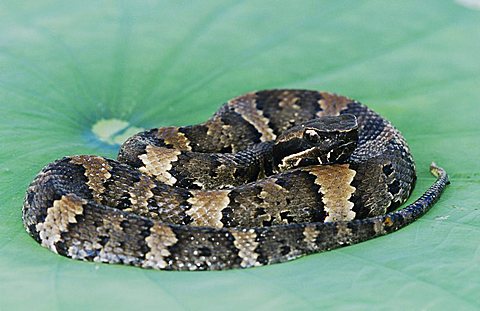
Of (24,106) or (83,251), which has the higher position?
(24,106)

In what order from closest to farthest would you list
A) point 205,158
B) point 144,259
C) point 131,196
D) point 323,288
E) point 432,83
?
point 323,288
point 144,259
point 131,196
point 205,158
point 432,83

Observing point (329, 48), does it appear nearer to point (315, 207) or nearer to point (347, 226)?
point (315, 207)

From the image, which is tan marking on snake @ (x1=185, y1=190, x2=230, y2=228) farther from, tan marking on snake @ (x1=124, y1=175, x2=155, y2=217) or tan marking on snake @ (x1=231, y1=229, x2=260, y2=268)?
tan marking on snake @ (x1=231, y1=229, x2=260, y2=268)

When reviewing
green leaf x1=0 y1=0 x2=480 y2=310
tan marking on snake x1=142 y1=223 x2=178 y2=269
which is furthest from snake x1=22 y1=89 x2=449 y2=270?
green leaf x1=0 y1=0 x2=480 y2=310

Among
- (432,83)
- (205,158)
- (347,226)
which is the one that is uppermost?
(432,83)

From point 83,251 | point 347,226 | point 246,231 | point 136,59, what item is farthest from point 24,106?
point 347,226

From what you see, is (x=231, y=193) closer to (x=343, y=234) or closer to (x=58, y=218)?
(x=343, y=234)
